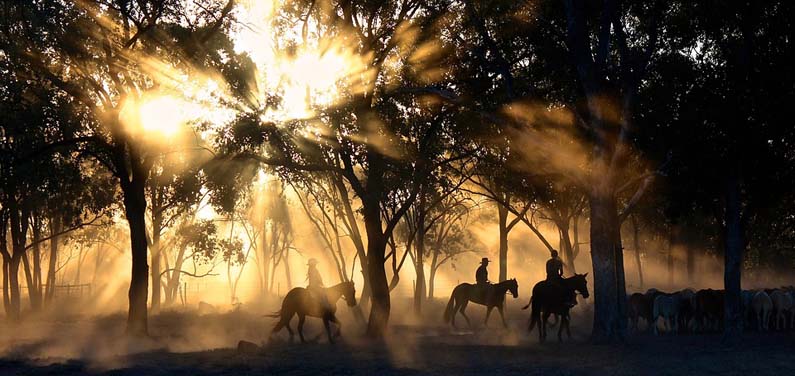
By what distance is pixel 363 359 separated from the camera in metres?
20.8

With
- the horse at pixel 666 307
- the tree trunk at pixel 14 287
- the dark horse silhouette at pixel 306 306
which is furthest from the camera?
the tree trunk at pixel 14 287

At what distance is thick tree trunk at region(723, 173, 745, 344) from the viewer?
2552 cm

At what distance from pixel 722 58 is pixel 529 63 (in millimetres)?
6050

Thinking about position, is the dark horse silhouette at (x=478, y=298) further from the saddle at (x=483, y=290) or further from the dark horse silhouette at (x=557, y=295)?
the dark horse silhouette at (x=557, y=295)

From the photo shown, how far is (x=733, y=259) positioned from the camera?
1012 inches

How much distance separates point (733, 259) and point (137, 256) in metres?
20.0

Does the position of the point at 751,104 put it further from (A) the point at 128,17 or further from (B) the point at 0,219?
(B) the point at 0,219

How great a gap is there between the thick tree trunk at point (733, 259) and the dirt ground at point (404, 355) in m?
0.76

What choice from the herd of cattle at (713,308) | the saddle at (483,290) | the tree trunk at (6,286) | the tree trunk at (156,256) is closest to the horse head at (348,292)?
the saddle at (483,290)

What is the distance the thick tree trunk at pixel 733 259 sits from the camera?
25.5 meters

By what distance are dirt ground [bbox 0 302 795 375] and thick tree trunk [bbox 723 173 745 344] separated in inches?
29.8

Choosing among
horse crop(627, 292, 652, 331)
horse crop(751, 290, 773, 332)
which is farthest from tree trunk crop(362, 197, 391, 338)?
horse crop(751, 290, 773, 332)

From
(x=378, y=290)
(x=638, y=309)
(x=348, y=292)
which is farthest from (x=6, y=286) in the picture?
(x=638, y=309)

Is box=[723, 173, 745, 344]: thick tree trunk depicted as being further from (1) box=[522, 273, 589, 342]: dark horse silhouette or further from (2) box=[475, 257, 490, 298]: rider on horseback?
(2) box=[475, 257, 490, 298]: rider on horseback
